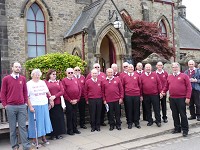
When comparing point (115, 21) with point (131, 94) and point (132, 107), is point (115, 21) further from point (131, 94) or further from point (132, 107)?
point (132, 107)

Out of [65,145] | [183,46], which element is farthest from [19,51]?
[183,46]

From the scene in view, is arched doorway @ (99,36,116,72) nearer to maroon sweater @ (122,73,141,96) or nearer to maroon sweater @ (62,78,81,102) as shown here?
maroon sweater @ (122,73,141,96)

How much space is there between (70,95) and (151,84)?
268cm

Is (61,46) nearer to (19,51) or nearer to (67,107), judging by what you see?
(19,51)

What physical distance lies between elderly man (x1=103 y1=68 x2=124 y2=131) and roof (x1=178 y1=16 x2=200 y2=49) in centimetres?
2101

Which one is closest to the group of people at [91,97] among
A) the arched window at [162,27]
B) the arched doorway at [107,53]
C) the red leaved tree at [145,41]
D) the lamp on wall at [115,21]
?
the lamp on wall at [115,21]

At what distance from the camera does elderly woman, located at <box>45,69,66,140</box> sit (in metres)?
7.50

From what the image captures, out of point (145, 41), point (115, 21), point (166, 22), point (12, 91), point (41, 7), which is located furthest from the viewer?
point (166, 22)

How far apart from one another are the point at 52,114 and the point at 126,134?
2.26 metres

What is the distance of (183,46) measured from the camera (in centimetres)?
2791

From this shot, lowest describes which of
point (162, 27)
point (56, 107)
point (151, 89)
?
point (56, 107)

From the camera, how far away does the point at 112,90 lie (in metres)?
8.33

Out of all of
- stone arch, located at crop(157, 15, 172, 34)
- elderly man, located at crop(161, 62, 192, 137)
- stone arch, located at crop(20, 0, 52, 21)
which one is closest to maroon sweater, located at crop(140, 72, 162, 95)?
elderly man, located at crop(161, 62, 192, 137)

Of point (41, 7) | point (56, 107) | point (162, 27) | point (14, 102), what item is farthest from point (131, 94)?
point (162, 27)
